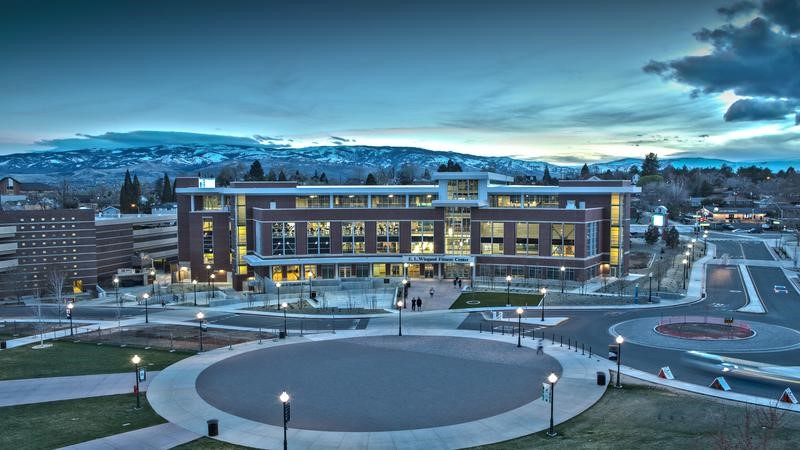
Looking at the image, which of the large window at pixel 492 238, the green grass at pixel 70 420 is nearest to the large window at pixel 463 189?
the large window at pixel 492 238

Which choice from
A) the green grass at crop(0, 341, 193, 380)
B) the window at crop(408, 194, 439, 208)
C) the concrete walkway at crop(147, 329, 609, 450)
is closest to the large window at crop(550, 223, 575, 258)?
the window at crop(408, 194, 439, 208)

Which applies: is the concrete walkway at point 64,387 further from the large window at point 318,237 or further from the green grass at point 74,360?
the large window at point 318,237

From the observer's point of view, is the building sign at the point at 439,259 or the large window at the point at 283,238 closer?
the building sign at the point at 439,259

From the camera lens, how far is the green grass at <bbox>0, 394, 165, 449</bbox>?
2708 cm

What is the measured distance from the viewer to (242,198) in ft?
295

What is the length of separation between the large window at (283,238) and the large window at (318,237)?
7.74ft

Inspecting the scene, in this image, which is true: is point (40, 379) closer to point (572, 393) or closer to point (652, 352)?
point (572, 393)

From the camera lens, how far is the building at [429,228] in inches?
3305

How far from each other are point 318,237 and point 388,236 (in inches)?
437

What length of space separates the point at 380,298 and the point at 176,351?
31.2 meters

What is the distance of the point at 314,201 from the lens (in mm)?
88312

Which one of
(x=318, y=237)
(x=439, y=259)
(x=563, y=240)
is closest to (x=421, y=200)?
(x=439, y=259)

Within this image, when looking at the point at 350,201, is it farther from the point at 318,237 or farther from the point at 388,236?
the point at 388,236

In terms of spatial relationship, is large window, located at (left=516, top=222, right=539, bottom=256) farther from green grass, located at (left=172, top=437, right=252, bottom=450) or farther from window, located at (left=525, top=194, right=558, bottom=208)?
green grass, located at (left=172, top=437, right=252, bottom=450)
